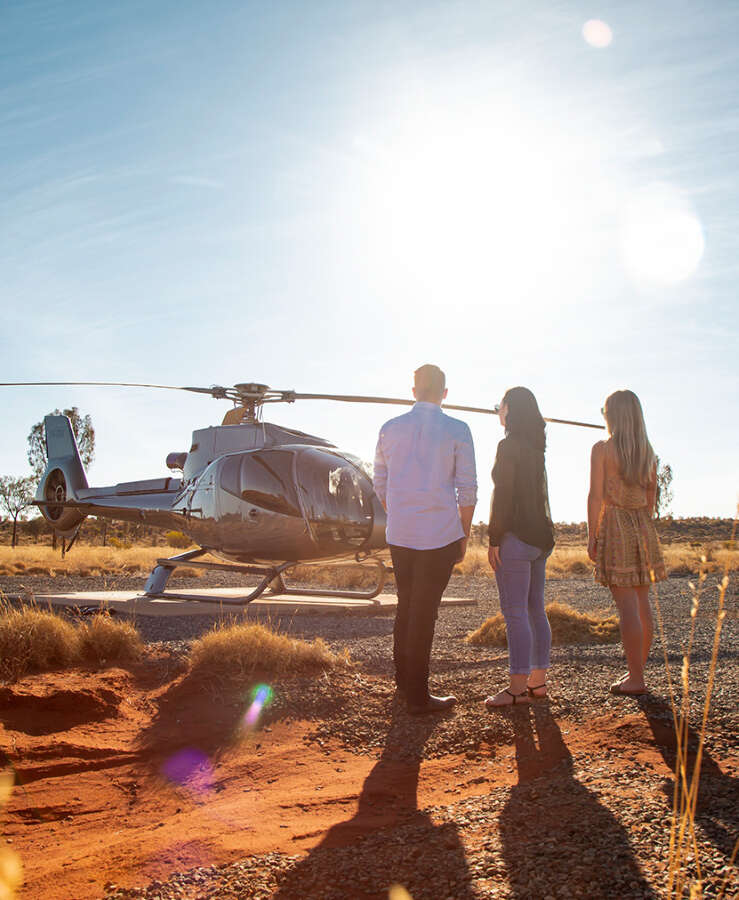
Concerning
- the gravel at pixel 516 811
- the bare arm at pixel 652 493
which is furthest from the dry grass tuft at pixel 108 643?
the bare arm at pixel 652 493

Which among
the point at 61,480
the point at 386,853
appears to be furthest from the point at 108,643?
the point at 61,480

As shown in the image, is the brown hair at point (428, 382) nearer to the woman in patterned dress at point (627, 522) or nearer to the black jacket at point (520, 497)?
the black jacket at point (520, 497)

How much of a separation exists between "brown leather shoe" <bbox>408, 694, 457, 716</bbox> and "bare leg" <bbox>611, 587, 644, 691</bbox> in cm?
114

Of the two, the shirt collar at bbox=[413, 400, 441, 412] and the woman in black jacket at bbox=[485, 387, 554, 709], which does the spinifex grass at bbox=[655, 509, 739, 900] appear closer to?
the woman in black jacket at bbox=[485, 387, 554, 709]

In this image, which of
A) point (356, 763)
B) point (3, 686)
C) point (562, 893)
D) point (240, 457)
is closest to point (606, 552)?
point (356, 763)

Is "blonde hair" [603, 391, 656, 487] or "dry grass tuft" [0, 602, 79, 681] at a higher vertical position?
"blonde hair" [603, 391, 656, 487]

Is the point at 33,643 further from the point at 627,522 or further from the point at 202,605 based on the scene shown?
the point at 202,605

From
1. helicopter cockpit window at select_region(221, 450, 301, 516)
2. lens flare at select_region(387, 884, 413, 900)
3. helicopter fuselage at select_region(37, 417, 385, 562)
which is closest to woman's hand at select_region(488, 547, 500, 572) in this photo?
lens flare at select_region(387, 884, 413, 900)

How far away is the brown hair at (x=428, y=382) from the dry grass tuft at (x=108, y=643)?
3582 mm

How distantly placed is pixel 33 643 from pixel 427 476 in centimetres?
368

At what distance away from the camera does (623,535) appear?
14.2ft

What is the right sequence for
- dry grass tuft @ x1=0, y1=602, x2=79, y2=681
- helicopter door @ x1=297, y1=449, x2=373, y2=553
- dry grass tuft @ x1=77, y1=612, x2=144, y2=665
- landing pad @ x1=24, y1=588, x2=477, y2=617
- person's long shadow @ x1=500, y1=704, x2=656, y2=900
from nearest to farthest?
person's long shadow @ x1=500, y1=704, x2=656, y2=900, dry grass tuft @ x1=0, y1=602, x2=79, y2=681, dry grass tuft @ x1=77, y1=612, x2=144, y2=665, helicopter door @ x1=297, y1=449, x2=373, y2=553, landing pad @ x1=24, y1=588, x2=477, y2=617

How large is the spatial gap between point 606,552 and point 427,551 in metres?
1.18

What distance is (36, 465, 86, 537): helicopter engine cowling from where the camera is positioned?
1303 centimetres
